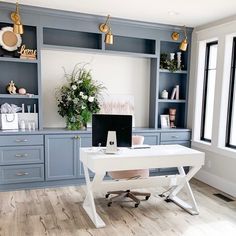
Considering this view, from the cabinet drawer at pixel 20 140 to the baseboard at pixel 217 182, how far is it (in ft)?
9.03

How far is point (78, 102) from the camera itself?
4.14 metres

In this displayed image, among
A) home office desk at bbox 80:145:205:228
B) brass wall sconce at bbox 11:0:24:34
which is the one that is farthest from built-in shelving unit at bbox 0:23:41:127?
home office desk at bbox 80:145:205:228

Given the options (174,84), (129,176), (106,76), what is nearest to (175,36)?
(174,84)

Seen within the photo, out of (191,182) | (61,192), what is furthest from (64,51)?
(191,182)

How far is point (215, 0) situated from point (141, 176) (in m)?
2.42

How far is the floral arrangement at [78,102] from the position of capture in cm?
415

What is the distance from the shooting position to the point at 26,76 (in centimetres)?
420

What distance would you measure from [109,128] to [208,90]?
237 centimetres

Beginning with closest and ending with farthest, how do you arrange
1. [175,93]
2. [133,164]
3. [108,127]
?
[133,164], [108,127], [175,93]

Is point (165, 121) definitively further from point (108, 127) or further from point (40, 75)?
point (40, 75)

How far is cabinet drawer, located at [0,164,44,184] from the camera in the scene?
12.5 feet

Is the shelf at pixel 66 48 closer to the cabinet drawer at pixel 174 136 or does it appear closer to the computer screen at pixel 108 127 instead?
the computer screen at pixel 108 127

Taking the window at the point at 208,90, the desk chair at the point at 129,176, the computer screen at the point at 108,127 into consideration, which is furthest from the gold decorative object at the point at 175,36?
the computer screen at the point at 108,127

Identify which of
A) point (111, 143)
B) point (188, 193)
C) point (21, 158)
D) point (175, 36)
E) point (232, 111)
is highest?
point (175, 36)
